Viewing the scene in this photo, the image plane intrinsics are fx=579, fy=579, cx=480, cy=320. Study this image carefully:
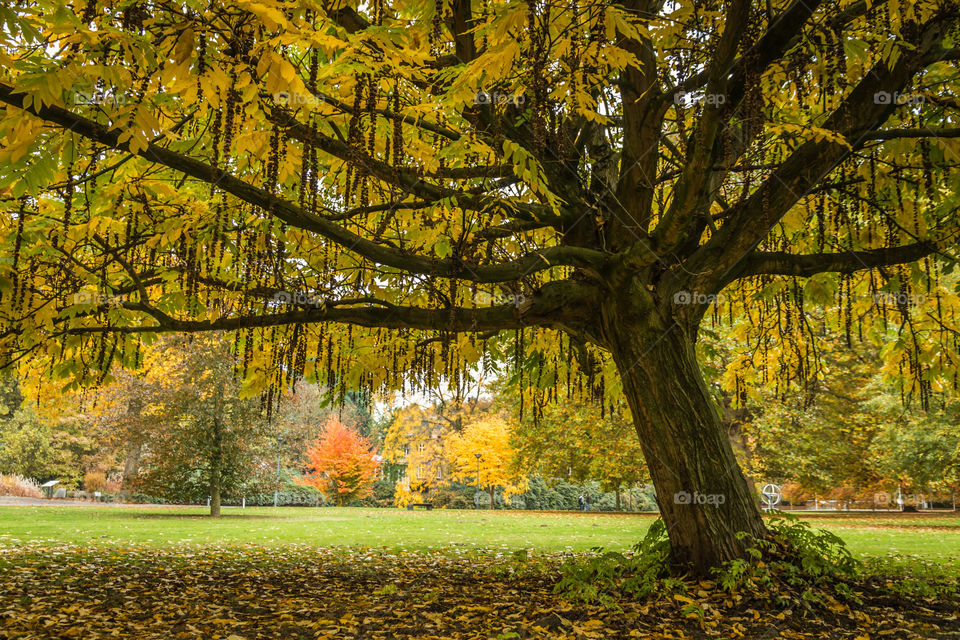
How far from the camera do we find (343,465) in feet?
84.1

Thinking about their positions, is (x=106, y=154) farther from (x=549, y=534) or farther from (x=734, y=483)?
(x=549, y=534)

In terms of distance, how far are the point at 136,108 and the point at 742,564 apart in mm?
4960

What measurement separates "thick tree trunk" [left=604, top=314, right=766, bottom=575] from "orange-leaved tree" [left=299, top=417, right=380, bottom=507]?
21.6 meters

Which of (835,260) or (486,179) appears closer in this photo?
(835,260)

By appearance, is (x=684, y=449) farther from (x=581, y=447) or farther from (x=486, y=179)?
(x=581, y=447)

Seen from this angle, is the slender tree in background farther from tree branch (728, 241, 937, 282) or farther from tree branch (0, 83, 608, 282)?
tree branch (728, 241, 937, 282)

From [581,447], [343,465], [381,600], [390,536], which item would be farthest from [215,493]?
[381,600]

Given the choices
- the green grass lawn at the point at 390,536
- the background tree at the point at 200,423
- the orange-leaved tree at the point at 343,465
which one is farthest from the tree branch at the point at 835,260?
the orange-leaved tree at the point at 343,465

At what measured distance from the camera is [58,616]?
4270 millimetres

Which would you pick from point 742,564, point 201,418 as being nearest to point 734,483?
point 742,564

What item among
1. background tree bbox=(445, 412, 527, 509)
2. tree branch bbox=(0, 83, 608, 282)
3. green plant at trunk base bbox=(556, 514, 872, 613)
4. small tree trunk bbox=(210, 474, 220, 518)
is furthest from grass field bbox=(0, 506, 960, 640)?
background tree bbox=(445, 412, 527, 509)

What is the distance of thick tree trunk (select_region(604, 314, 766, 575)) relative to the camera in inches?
188

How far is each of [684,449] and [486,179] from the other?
3.00 meters

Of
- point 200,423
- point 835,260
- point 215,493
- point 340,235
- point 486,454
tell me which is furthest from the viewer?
point 486,454
